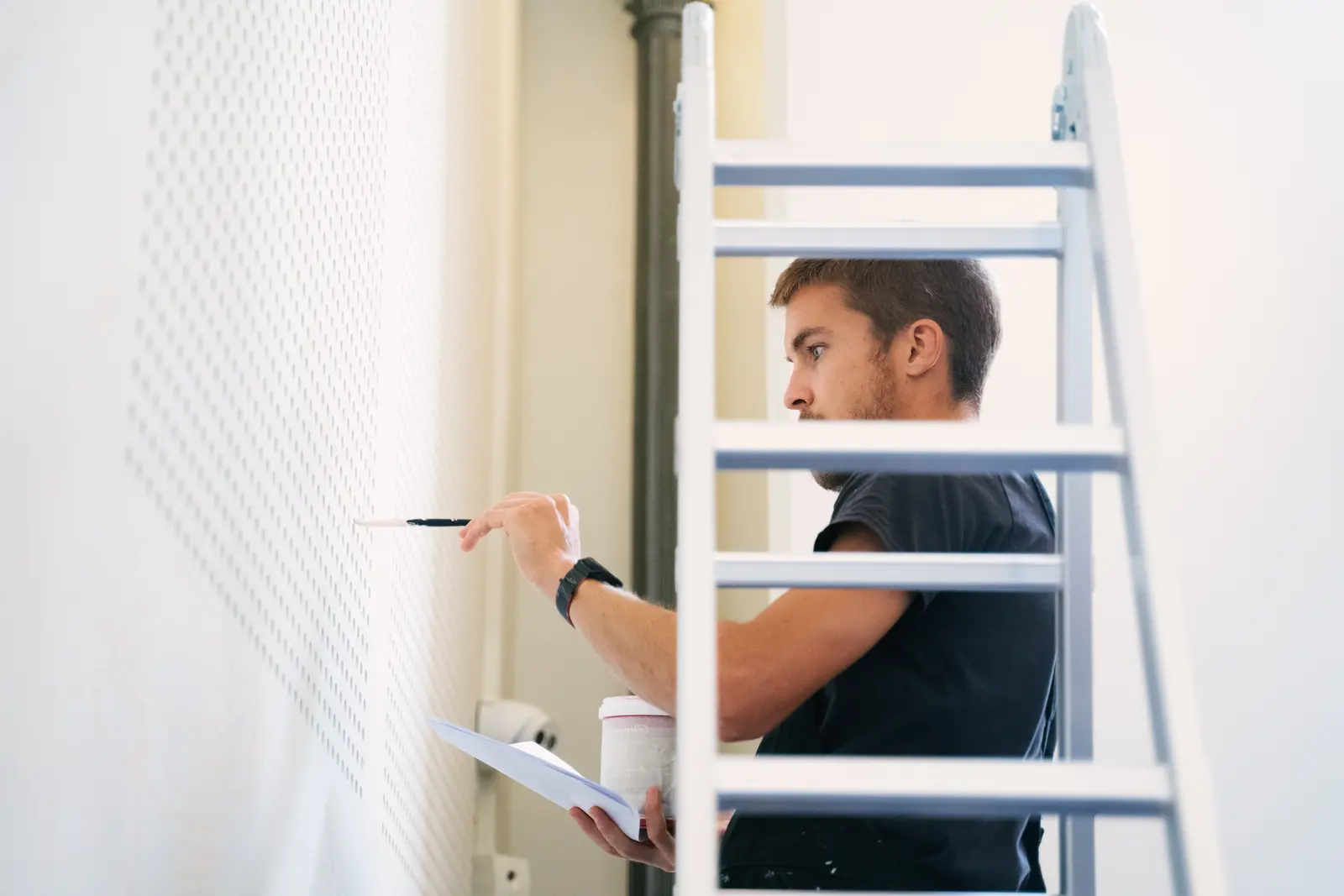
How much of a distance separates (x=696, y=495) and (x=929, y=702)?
51 cm

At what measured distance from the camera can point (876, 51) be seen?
8.12 feet

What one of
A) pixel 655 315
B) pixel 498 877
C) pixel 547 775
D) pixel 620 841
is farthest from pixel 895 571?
pixel 655 315

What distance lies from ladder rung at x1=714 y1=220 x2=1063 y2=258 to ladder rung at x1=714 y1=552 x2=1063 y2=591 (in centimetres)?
26

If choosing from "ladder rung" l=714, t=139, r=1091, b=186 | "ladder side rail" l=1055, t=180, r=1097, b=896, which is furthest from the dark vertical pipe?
"ladder rung" l=714, t=139, r=1091, b=186

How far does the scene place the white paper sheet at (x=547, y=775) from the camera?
3.66ft

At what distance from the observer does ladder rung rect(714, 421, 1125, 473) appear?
848 mm

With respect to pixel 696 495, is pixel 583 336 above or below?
above

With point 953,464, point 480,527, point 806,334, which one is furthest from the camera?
point 806,334

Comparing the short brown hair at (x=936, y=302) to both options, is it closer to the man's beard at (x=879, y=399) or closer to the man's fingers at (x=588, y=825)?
the man's beard at (x=879, y=399)

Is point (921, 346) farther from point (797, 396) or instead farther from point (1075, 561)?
point (1075, 561)

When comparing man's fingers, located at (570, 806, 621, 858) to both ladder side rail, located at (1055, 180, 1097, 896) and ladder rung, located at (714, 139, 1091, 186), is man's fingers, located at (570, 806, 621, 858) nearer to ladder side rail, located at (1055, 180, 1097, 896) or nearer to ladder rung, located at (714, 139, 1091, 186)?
ladder side rail, located at (1055, 180, 1097, 896)

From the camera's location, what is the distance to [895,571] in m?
1.10

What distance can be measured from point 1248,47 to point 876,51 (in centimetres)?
77

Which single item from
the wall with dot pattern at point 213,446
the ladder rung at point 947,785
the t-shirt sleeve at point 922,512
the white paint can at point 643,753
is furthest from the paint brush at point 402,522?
the ladder rung at point 947,785
